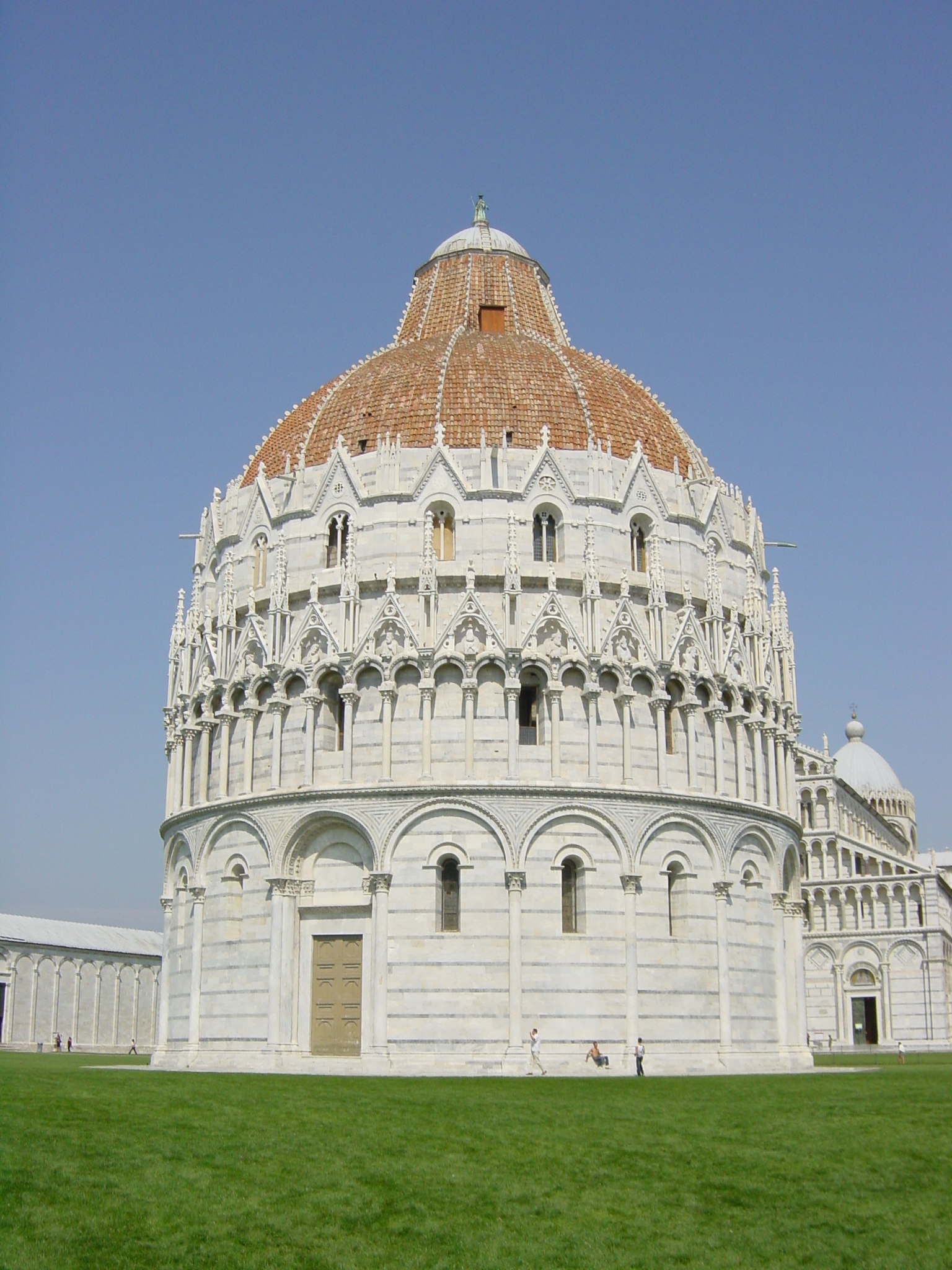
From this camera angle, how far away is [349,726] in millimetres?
44344

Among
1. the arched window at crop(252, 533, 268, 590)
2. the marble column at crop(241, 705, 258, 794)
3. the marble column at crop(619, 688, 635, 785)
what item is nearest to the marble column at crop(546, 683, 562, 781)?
the marble column at crop(619, 688, 635, 785)

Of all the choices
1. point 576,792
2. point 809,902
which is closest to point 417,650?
point 576,792

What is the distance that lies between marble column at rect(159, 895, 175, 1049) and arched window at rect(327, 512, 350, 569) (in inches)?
510

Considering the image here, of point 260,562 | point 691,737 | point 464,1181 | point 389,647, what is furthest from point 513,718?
point 464,1181

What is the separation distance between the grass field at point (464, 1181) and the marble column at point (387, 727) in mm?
14418

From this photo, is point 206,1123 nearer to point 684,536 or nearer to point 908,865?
point 684,536

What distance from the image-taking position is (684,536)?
4919 cm

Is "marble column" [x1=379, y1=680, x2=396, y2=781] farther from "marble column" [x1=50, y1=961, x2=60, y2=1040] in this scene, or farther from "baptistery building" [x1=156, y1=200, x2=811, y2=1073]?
"marble column" [x1=50, y1=961, x2=60, y2=1040]

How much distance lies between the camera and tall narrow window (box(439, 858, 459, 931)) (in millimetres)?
42812

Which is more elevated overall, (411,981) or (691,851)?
(691,851)

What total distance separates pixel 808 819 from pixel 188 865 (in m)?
59.5

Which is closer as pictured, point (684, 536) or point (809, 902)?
point (684, 536)

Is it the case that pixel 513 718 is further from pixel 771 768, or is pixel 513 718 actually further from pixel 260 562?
pixel 260 562

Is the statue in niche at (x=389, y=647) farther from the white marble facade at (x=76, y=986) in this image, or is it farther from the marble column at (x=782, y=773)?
the white marble facade at (x=76, y=986)
